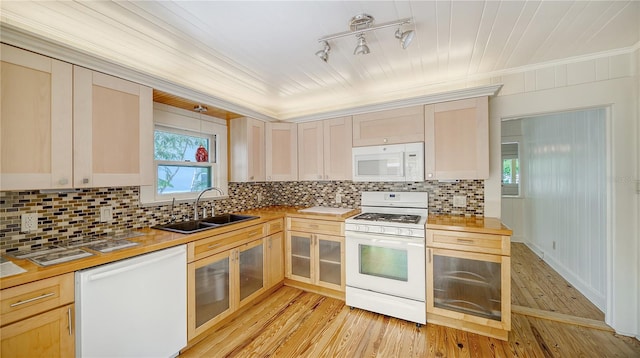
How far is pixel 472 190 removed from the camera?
8.64ft

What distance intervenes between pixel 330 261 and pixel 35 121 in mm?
2620

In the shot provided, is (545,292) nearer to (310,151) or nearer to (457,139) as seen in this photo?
(457,139)

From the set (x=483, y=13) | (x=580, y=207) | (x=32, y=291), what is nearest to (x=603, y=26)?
(x=483, y=13)

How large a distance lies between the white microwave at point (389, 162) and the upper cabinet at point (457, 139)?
106mm

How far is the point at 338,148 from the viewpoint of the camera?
309cm

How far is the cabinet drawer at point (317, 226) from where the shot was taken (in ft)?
8.99

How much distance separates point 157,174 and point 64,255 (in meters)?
1.09

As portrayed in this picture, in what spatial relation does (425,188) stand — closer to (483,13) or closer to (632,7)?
(483,13)

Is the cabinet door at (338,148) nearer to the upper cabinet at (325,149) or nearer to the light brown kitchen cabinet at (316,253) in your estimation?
the upper cabinet at (325,149)

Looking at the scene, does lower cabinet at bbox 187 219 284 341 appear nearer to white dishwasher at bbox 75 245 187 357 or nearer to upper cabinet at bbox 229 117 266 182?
white dishwasher at bbox 75 245 187 357

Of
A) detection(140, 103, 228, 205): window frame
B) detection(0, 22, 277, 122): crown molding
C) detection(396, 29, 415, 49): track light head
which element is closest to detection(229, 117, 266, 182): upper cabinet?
detection(140, 103, 228, 205): window frame

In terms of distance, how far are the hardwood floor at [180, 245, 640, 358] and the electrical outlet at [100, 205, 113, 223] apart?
1.26 metres

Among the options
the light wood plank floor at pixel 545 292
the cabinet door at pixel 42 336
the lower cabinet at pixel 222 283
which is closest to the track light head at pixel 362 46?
the lower cabinet at pixel 222 283

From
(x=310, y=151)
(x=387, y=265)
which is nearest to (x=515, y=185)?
(x=387, y=265)
